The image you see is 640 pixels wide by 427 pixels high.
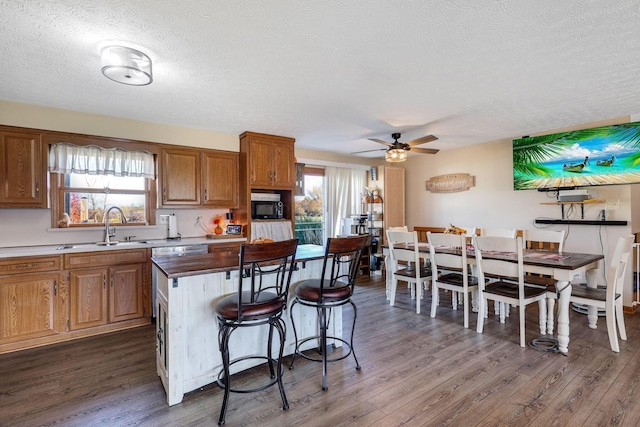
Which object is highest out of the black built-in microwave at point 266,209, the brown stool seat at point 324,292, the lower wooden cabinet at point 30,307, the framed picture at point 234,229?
the black built-in microwave at point 266,209

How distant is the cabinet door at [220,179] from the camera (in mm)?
4285

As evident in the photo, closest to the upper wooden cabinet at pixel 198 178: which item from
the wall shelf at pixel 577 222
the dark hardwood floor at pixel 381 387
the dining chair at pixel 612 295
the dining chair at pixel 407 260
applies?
the dark hardwood floor at pixel 381 387

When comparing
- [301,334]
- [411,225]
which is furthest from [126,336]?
[411,225]

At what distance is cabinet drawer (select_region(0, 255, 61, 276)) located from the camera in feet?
9.30

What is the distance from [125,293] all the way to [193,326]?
182 cm

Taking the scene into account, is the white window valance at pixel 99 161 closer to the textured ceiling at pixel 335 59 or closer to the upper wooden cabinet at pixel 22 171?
Result: the upper wooden cabinet at pixel 22 171

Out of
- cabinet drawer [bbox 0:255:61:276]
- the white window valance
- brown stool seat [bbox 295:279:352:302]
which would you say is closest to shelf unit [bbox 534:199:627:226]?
brown stool seat [bbox 295:279:352:302]

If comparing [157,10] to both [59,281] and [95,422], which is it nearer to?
[95,422]

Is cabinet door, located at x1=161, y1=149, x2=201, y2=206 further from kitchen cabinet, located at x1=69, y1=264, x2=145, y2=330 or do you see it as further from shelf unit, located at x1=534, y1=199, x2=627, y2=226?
shelf unit, located at x1=534, y1=199, x2=627, y2=226

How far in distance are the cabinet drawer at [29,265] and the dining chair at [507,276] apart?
166 inches

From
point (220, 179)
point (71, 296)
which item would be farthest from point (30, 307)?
point (220, 179)

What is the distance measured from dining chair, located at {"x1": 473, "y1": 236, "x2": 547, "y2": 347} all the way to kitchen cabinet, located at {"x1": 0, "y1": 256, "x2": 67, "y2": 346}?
166 inches

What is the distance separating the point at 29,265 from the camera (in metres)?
2.94

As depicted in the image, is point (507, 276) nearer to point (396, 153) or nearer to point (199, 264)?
point (396, 153)
